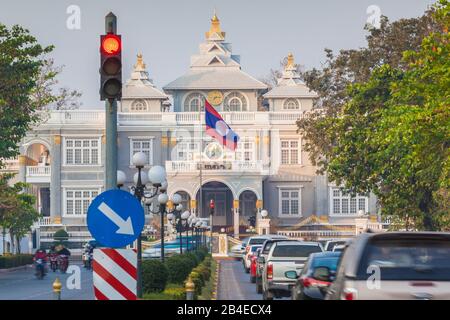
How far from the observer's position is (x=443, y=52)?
127 feet

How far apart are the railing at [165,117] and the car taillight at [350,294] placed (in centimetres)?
9140

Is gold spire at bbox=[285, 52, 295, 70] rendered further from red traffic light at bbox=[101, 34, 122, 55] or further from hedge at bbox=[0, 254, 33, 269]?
red traffic light at bbox=[101, 34, 122, 55]

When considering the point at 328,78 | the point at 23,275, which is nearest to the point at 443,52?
the point at 23,275

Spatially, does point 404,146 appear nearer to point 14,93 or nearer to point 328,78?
point 14,93

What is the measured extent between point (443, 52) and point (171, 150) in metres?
68.8

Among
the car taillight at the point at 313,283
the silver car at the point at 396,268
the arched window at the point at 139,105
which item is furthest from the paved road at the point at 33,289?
the arched window at the point at 139,105

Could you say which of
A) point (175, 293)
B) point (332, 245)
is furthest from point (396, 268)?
point (332, 245)

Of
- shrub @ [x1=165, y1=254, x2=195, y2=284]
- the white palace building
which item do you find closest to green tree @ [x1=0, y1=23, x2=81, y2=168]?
shrub @ [x1=165, y1=254, x2=195, y2=284]

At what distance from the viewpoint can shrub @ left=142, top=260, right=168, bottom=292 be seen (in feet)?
93.3

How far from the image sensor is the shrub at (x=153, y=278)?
2843cm

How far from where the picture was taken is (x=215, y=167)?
10081cm

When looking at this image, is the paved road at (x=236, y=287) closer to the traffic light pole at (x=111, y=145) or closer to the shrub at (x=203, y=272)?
the shrub at (x=203, y=272)

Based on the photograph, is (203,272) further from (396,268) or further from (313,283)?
(396,268)
